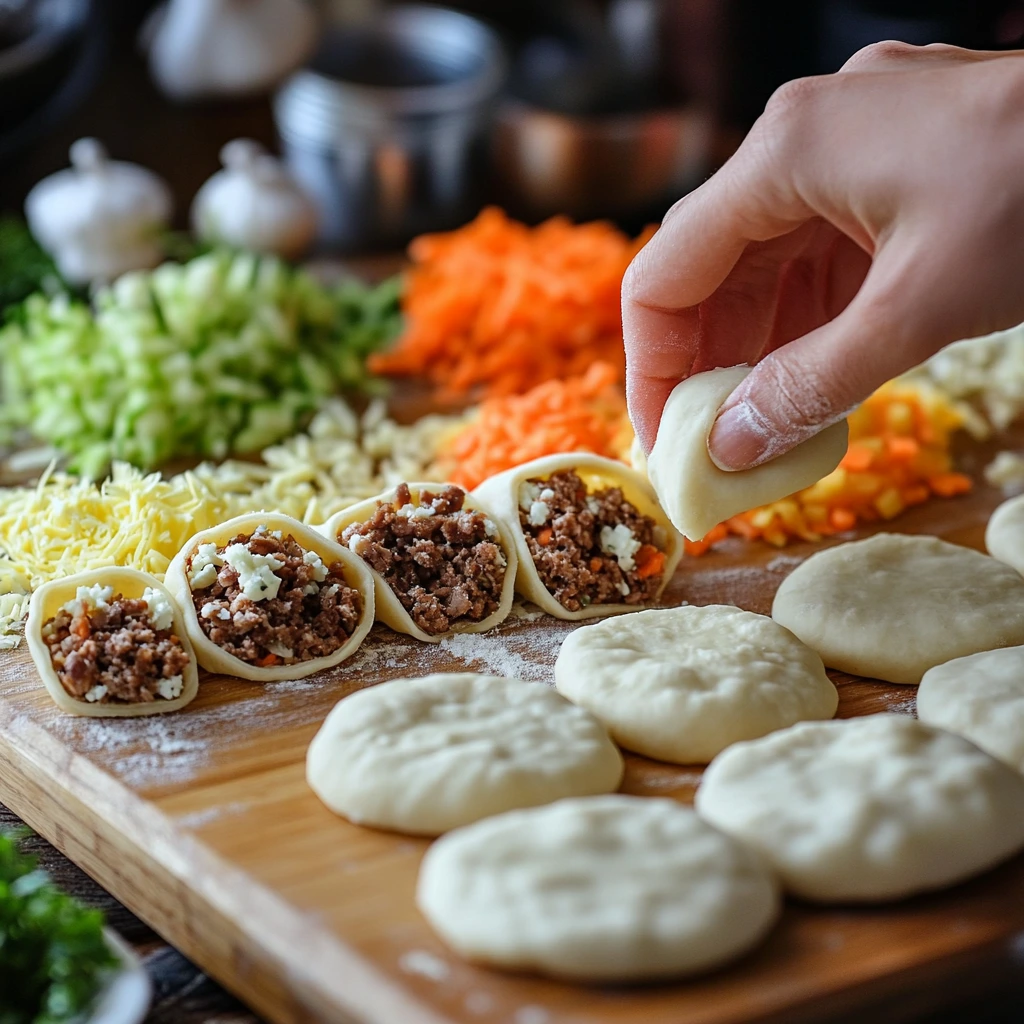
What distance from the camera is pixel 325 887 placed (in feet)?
7.14

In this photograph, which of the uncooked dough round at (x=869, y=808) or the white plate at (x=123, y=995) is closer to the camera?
the white plate at (x=123, y=995)

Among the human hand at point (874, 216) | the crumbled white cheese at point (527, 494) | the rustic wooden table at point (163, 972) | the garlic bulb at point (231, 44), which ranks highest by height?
the garlic bulb at point (231, 44)

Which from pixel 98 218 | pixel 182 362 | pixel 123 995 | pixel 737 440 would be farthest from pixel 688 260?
pixel 98 218

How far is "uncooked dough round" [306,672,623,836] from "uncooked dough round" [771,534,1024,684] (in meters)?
0.66

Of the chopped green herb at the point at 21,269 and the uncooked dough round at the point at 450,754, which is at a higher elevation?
the chopped green herb at the point at 21,269

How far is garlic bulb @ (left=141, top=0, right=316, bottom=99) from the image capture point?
536 centimetres

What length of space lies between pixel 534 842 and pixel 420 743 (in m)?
0.39

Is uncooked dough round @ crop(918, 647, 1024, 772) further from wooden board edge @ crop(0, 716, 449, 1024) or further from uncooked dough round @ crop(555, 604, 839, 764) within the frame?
wooden board edge @ crop(0, 716, 449, 1024)

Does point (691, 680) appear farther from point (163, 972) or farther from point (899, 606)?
point (163, 972)

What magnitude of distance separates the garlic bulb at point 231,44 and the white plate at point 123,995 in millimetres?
4218

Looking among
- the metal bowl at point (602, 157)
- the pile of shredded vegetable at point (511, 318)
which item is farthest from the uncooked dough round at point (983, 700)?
the metal bowl at point (602, 157)

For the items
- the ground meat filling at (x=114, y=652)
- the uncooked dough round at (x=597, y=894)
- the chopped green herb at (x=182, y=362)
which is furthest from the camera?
the chopped green herb at (x=182, y=362)

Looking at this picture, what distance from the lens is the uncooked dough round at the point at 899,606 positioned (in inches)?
111

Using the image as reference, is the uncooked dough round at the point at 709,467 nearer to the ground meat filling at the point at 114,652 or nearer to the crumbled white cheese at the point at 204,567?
the crumbled white cheese at the point at 204,567
